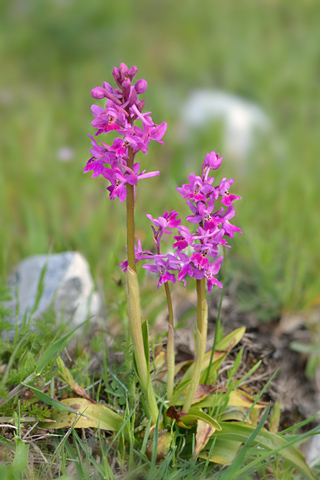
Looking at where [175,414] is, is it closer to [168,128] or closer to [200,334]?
[200,334]

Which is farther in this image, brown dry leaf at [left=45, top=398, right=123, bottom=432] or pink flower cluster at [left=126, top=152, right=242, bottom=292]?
brown dry leaf at [left=45, top=398, right=123, bottom=432]

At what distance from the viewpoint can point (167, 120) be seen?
414 centimetres

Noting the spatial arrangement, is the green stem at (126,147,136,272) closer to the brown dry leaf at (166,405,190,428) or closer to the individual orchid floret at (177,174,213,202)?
the individual orchid floret at (177,174,213,202)

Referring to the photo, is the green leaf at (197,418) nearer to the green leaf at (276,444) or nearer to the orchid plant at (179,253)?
the orchid plant at (179,253)

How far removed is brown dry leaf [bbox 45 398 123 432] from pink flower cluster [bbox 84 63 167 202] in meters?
0.71

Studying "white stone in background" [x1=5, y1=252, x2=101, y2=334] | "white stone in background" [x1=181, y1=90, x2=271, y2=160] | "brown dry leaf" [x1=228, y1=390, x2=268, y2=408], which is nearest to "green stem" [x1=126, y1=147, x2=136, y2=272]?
"brown dry leaf" [x1=228, y1=390, x2=268, y2=408]

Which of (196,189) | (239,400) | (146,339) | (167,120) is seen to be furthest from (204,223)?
(167,120)

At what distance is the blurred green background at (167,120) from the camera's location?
2.85 metres

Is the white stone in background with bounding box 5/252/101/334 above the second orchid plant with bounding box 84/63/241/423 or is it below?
below

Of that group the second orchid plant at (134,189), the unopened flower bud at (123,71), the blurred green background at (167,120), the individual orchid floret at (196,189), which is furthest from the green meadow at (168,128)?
the unopened flower bud at (123,71)

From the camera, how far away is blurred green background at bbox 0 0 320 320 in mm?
2850

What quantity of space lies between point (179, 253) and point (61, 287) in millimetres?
968

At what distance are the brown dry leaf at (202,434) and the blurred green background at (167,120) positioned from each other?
721 millimetres

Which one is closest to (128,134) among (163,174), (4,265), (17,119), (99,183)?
(4,265)
